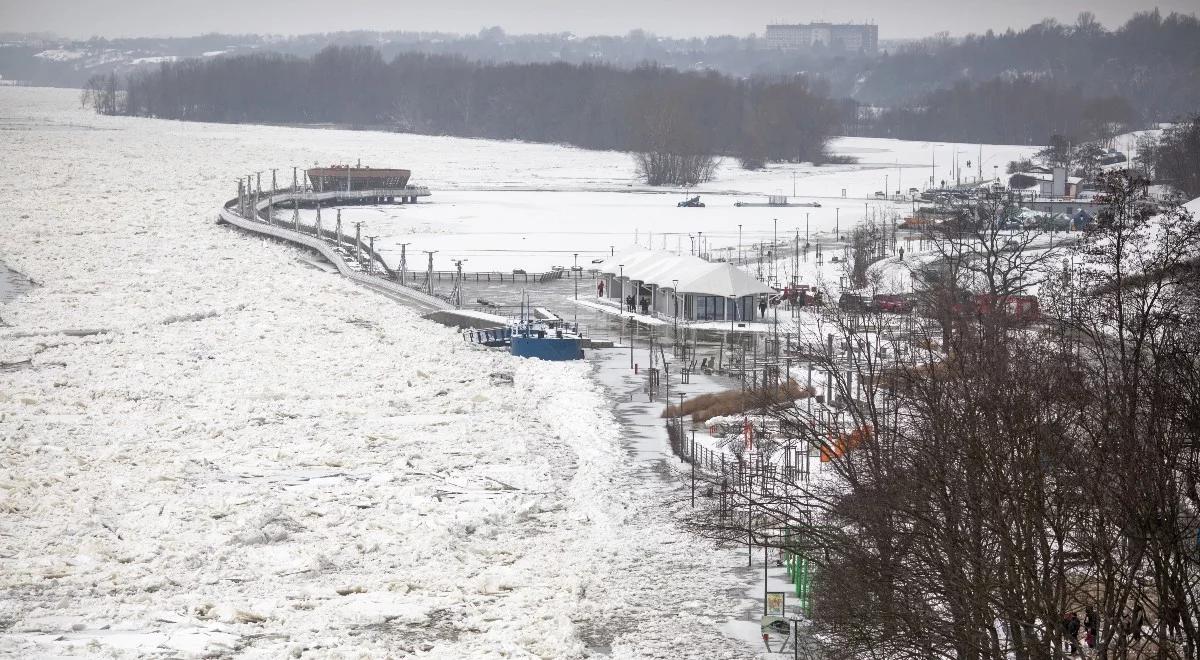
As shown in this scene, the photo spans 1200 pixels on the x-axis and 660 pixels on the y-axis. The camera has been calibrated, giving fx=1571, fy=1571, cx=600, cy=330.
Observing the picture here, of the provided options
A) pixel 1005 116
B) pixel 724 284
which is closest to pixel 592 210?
pixel 724 284

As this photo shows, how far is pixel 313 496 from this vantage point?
864 inches

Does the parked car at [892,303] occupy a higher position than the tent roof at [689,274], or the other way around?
the tent roof at [689,274]

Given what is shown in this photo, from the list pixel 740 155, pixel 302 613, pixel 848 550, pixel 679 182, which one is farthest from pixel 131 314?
pixel 740 155

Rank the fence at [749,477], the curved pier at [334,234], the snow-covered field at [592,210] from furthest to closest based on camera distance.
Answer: the snow-covered field at [592,210]
the curved pier at [334,234]
the fence at [749,477]

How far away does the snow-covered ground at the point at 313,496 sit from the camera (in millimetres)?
17031

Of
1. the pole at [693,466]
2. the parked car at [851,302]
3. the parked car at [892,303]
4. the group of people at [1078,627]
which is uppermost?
the group of people at [1078,627]

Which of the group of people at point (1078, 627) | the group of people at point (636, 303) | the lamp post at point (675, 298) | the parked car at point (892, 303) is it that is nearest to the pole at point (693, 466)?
the group of people at point (1078, 627)

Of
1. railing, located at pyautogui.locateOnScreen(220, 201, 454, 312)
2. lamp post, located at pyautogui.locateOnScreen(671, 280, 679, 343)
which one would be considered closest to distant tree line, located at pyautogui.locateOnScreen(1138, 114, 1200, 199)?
lamp post, located at pyautogui.locateOnScreen(671, 280, 679, 343)

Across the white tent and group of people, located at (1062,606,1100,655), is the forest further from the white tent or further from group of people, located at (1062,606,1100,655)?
the white tent

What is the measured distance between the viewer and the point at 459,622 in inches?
677

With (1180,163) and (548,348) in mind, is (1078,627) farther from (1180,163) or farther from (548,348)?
(1180,163)

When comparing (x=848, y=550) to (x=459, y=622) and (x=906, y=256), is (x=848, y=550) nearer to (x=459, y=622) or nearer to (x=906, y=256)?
(x=459, y=622)

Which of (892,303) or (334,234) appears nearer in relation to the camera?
(892,303)

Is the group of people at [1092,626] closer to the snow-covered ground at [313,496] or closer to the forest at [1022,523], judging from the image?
the forest at [1022,523]
